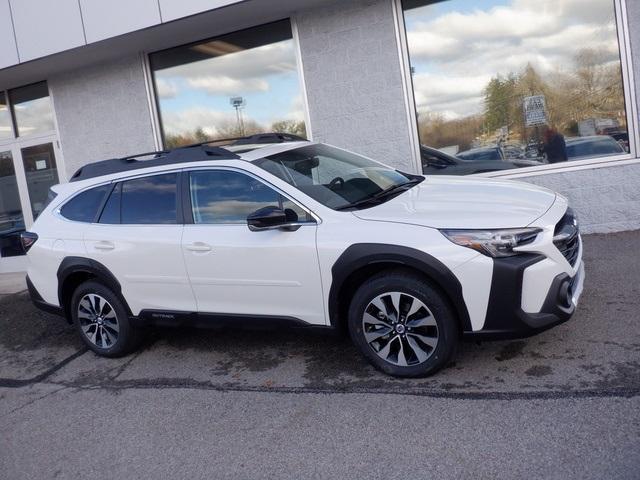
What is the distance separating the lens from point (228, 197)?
5133mm

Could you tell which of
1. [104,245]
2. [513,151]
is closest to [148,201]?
[104,245]

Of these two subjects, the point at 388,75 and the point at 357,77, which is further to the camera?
the point at 357,77

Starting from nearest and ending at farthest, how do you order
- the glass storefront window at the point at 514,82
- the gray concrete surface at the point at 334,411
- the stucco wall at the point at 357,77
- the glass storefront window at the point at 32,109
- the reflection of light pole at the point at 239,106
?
1. the gray concrete surface at the point at 334,411
2. the glass storefront window at the point at 514,82
3. the stucco wall at the point at 357,77
4. the reflection of light pole at the point at 239,106
5. the glass storefront window at the point at 32,109

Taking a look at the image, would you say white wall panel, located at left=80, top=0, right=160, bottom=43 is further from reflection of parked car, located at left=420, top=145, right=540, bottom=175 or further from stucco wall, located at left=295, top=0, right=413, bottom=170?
reflection of parked car, located at left=420, top=145, right=540, bottom=175

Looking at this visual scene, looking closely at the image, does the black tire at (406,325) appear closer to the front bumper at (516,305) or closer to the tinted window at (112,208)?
the front bumper at (516,305)

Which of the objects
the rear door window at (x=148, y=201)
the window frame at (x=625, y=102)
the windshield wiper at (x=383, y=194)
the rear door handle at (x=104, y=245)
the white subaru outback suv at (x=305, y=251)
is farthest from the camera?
the window frame at (x=625, y=102)

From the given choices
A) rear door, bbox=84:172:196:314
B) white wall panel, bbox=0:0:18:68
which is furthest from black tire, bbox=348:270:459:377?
white wall panel, bbox=0:0:18:68

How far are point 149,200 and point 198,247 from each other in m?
0.78

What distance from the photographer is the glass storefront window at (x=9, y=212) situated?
11625mm

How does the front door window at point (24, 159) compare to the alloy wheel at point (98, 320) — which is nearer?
the alloy wheel at point (98, 320)

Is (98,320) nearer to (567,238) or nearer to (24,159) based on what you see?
(567,238)

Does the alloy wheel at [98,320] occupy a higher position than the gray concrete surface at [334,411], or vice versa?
the alloy wheel at [98,320]

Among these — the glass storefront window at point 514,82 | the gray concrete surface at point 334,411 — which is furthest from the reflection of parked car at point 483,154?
the gray concrete surface at point 334,411

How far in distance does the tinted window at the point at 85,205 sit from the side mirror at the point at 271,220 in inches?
73.5
